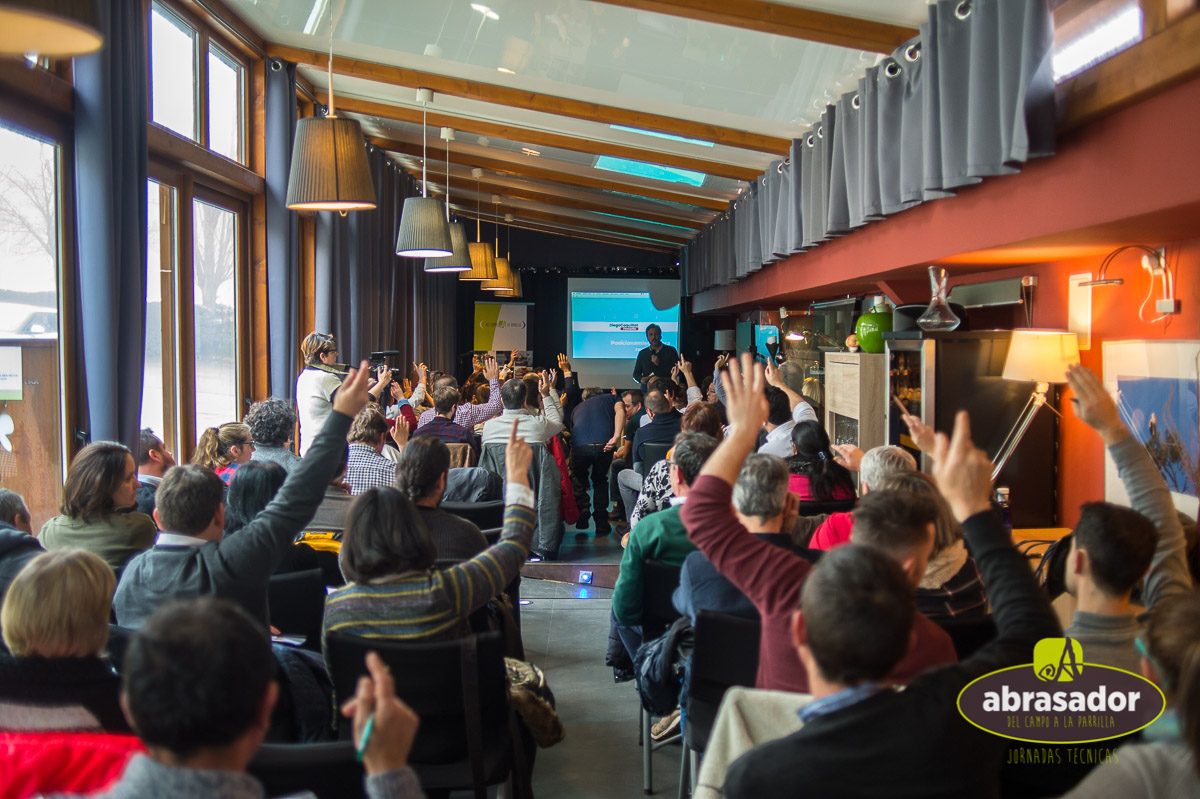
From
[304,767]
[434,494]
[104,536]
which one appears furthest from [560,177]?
[304,767]

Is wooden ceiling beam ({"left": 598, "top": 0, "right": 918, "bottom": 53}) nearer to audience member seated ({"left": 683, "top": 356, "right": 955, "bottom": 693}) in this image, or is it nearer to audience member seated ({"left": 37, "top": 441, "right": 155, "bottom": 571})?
audience member seated ({"left": 683, "top": 356, "right": 955, "bottom": 693})

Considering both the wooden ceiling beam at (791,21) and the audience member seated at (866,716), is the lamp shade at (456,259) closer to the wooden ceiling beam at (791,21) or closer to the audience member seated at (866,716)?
the wooden ceiling beam at (791,21)

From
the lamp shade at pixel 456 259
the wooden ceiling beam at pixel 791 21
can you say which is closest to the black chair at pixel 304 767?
the wooden ceiling beam at pixel 791 21

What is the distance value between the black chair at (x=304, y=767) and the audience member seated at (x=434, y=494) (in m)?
1.23

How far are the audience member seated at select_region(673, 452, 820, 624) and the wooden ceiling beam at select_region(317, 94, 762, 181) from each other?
4817 millimetres

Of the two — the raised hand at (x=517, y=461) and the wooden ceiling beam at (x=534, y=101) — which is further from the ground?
the wooden ceiling beam at (x=534, y=101)

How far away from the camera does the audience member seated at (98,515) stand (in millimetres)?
2457

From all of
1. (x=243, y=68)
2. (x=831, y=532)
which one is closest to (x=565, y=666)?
(x=831, y=532)

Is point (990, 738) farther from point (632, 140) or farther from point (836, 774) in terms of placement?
point (632, 140)

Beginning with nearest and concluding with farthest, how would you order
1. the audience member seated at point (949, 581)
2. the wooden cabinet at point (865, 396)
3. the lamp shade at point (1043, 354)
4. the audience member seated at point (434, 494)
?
the audience member seated at point (949, 581)
the audience member seated at point (434, 494)
the lamp shade at point (1043, 354)
the wooden cabinet at point (865, 396)

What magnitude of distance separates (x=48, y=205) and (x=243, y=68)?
2.58 metres

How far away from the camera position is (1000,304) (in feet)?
15.2

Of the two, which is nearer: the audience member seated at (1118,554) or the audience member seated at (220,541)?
the audience member seated at (1118,554)

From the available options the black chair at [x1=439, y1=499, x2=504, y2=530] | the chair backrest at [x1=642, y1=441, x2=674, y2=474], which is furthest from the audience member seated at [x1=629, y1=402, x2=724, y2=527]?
the chair backrest at [x1=642, y1=441, x2=674, y2=474]
